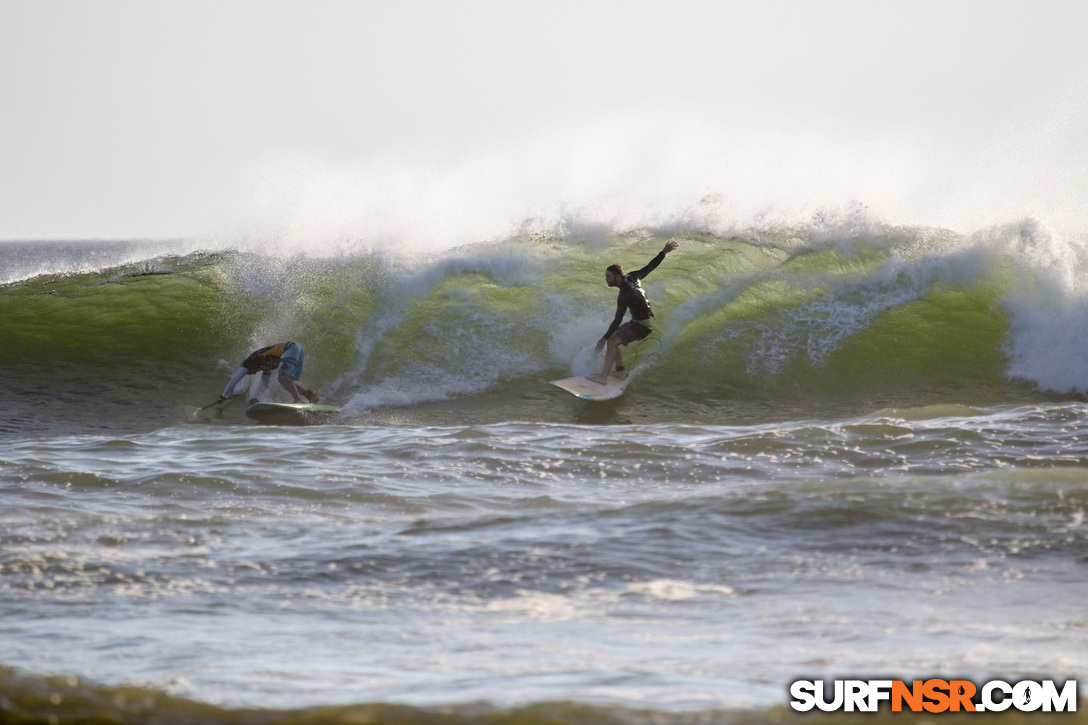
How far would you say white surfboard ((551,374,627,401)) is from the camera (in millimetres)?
12375

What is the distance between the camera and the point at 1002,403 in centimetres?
1180

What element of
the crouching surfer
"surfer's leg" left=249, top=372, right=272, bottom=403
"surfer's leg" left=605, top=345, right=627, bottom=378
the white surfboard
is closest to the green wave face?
"surfer's leg" left=605, top=345, right=627, bottom=378

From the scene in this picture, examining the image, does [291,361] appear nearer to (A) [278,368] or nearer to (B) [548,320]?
(A) [278,368]

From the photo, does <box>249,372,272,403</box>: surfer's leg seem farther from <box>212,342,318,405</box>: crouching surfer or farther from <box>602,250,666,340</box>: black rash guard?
<box>602,250,666,340</box>: black rash guard

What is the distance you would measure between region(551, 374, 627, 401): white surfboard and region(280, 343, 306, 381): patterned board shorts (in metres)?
3.06

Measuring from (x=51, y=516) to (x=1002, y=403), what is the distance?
1001 cm

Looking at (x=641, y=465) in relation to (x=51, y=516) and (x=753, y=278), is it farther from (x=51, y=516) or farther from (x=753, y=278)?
(x=753, y=278)

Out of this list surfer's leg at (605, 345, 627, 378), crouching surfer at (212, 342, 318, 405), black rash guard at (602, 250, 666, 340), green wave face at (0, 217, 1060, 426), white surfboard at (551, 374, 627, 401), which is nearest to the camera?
crouching surfer at (212, 342, 318, 405)

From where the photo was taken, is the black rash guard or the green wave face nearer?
the black rash guard

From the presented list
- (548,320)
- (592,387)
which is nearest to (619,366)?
(592,387)

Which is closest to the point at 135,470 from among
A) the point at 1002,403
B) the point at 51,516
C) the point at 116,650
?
the point at 51,516

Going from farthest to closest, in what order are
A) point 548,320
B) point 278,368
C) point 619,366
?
point 548,320, point 619,366, point 278,368

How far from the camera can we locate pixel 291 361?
40.5ft

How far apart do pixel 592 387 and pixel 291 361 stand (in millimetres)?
3620
